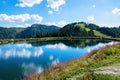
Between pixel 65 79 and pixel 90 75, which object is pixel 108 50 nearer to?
pixel 65 79

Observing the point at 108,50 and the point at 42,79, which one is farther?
the point at 108,50

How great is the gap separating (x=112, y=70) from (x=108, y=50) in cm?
1132

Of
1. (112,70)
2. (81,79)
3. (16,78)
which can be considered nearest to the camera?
(81,79)

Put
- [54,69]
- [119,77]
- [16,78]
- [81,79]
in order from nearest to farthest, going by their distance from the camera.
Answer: [119,77] → [81,79] → [54,69] → [16,78]

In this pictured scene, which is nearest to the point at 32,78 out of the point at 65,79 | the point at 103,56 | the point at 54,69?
the point at 54,69

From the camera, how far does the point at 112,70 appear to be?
13.1 metres

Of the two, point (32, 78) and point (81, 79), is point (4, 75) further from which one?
point (81, 79)

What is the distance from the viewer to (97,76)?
11.2m

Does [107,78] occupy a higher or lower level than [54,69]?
higher

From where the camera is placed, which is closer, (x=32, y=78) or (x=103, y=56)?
(x=32, y=78)

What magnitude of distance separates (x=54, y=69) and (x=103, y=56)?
498 cm

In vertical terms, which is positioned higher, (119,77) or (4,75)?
(119,77)

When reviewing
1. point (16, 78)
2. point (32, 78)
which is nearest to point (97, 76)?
point (32, 78)

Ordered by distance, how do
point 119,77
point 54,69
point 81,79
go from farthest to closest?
point 54,69, point 81,79, point 119,77
